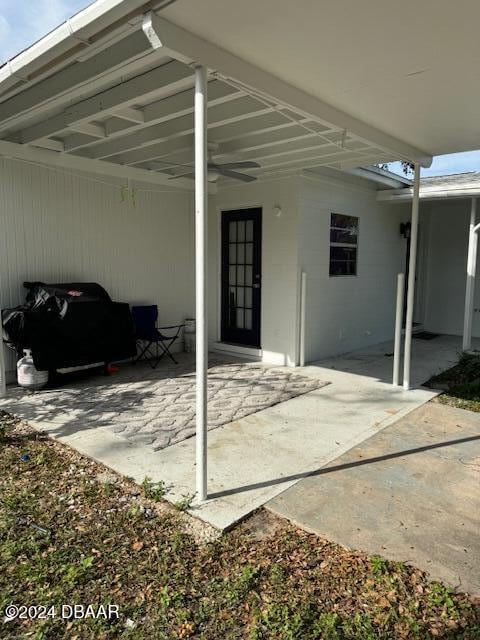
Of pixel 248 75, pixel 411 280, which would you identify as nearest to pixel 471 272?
pixel 411 280

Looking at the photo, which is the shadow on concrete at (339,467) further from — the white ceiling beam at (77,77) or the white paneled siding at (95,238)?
the white paneled siding at (95,238)

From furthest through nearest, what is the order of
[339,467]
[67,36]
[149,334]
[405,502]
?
[149,334]
[339,467]
[405,502]
[67,36]

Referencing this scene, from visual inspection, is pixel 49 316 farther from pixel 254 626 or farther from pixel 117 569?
pixel 254 626

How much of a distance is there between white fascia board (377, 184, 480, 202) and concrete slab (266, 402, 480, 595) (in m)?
4.37

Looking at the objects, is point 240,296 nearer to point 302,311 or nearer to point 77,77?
point 302,311

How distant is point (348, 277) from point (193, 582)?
227 inches

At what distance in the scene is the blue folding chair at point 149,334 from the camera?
6.08 metres

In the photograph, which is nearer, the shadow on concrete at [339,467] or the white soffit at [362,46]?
the white soffit at [362,46]

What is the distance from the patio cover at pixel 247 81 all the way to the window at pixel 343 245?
187cm

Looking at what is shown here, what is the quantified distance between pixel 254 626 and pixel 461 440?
2596 mm

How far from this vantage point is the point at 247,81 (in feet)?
9.13

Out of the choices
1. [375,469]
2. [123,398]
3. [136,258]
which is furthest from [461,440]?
[136,258]

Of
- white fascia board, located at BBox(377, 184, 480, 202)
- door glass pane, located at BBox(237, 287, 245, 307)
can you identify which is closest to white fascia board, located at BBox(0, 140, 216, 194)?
door glass pane, located at BBox(237, 287, 245, 307)

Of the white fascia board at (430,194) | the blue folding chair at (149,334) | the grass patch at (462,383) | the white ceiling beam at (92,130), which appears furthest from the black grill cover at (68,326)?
the white fascia board at (430,194)
